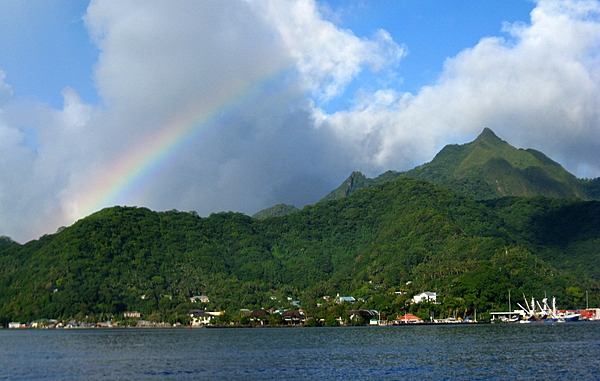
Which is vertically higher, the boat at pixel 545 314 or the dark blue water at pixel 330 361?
the boat at pixel 545 314

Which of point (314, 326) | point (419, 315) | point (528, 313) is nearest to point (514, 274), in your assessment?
point (528, 313)

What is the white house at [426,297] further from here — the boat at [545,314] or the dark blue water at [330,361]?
the dark blue water at [330,361]

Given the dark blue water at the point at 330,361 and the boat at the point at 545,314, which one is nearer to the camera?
the dark blue water at the point at 330,361

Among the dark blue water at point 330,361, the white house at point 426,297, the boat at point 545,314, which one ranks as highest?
the white house at point 426,297

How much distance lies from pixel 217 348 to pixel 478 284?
10130 centimetres

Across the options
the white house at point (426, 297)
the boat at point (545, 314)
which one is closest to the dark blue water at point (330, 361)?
the boat at point (545, 314)

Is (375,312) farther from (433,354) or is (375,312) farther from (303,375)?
(303,375)

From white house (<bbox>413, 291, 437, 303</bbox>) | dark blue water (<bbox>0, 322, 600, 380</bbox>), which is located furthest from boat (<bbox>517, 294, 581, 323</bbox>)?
dark blue water (<bbox>0, 322, 600, 380</bbox>)

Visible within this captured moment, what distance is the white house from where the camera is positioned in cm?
18755

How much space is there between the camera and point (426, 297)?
189625 mm

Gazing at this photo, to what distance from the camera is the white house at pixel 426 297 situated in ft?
615

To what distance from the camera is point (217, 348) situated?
98.8 metres

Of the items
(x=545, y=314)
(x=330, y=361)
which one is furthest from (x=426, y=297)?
(x=330, y=361)

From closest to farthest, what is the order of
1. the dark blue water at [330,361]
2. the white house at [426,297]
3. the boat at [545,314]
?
1. the dark blue water at [330,361]
2. the boat at [545,314]
3. the white house at [426,297]
